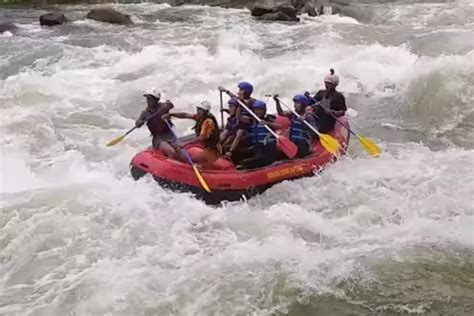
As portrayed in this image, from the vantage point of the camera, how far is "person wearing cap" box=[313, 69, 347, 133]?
8281mm

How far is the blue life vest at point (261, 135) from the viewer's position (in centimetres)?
752

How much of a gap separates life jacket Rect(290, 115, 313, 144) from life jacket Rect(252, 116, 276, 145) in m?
0.34

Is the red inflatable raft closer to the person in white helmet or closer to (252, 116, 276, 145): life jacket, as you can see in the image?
(252, 116, 276, 145): life jacket

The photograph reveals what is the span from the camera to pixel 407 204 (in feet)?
23.6

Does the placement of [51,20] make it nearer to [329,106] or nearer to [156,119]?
[156,119]

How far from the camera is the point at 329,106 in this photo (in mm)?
8383

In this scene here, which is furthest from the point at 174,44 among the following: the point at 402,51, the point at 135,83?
the point at 402,51

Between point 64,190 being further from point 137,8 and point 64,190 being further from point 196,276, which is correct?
point 137,8

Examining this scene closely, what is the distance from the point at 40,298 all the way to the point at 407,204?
3.89 meters

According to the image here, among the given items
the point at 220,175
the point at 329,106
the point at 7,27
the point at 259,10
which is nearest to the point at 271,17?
the point at 259,10

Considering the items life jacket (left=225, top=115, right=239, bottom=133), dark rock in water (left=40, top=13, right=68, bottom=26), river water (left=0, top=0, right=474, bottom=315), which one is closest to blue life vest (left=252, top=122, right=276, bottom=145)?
life jacket (left=225, top=115, right=239, bottom=133)

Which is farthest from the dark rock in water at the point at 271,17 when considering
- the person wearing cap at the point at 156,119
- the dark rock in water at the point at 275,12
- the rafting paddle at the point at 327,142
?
the person wearing cap at the point at 156,119

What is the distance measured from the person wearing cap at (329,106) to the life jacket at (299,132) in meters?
0.54

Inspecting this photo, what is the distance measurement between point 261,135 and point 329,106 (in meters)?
1.29
